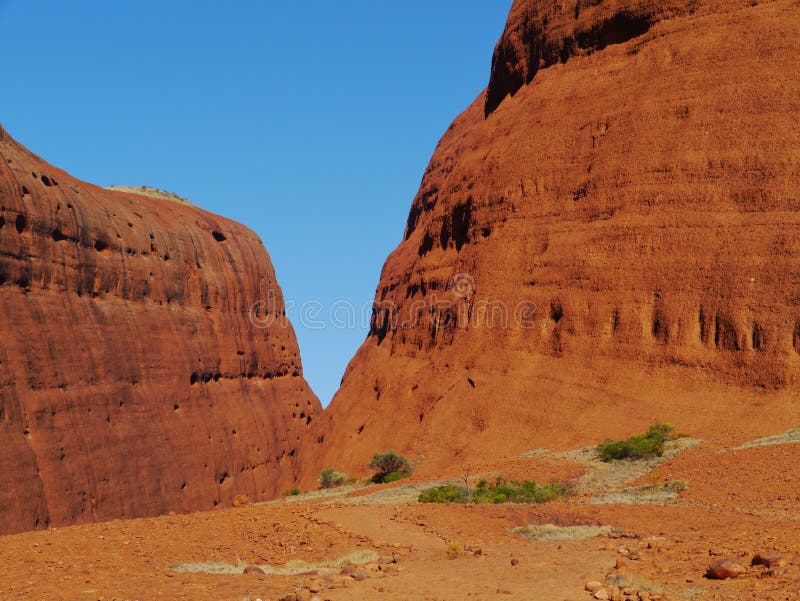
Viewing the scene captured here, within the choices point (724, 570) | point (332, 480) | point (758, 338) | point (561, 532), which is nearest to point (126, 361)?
point (332, 480)

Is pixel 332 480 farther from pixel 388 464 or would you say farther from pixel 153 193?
pixel 153 193

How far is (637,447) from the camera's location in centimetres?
2350

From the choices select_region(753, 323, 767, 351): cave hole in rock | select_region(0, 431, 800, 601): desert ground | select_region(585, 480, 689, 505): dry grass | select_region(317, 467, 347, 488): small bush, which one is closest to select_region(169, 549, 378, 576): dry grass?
select_region(0, 431, 800, 601): desert ground

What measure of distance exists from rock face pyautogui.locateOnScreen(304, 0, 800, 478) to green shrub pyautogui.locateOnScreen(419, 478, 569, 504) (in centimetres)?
741

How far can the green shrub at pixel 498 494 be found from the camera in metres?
19.2

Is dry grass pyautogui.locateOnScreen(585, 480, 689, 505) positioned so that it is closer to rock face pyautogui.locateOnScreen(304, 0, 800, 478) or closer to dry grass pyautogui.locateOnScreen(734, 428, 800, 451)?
dry grass pyautogui.locateOnScreen(734, 428, 800, 451)

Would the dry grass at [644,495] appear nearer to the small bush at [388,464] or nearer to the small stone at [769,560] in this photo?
the small stone at [769,560]

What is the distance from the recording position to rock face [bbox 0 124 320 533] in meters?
38.4

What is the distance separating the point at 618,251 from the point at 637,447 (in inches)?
382

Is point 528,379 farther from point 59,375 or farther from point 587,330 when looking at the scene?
point 59,375

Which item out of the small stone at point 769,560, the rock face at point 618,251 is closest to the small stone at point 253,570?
the small stone at point 769,560

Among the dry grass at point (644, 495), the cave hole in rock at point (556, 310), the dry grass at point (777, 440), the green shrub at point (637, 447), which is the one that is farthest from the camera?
the cave hole in rock at point (556, 310)

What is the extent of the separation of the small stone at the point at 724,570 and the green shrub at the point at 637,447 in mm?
13864

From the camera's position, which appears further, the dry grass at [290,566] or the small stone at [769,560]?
the dry grass at [290,566]
